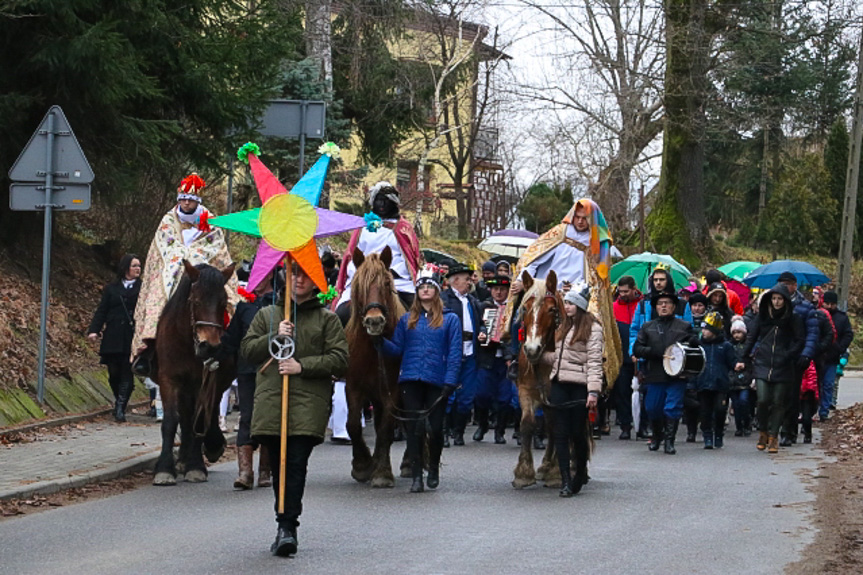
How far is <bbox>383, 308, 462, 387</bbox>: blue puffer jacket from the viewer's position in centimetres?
1241

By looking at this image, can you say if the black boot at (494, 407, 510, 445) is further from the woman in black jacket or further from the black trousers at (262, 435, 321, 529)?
the black trousers at (262, 435, 321, 529)

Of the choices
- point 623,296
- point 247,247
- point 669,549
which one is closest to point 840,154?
point 247,247

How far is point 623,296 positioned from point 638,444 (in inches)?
100

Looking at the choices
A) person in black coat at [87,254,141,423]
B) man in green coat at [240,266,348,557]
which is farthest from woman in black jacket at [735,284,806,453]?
man in green coat at [240,266,348,557]

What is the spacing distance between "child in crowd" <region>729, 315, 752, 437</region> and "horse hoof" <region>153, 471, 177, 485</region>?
8.35 metres

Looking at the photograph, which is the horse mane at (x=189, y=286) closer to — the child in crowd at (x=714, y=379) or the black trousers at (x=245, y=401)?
the black trousers at (x=245, y=401)

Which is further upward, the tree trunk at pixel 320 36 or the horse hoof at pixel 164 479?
the tree trunk at pixel 320 36

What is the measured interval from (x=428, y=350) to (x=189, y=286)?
85.5 inches

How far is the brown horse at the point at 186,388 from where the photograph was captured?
1262 centimetres

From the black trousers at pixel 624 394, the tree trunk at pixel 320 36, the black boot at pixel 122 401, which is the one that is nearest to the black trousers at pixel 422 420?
the black boot at pixel 122 401

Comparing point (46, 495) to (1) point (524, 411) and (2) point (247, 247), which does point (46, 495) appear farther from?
(2) point (247, 247)

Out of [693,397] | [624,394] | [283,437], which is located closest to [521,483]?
[283,437]

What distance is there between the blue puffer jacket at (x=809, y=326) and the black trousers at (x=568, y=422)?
18.2ft

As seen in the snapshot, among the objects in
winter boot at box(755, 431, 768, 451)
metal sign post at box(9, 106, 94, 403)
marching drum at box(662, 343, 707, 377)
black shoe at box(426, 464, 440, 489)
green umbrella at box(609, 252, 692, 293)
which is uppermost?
metal sign post at box(9, 106, 94, 403)
